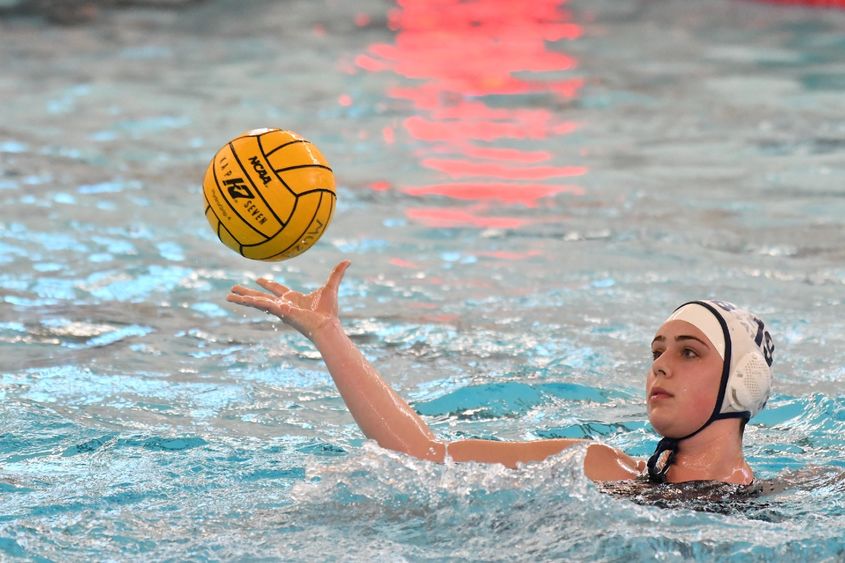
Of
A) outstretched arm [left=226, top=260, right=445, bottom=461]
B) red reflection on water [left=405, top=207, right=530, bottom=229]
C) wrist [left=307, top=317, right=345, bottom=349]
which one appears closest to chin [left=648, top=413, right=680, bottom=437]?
outstretched arm [left=226, top=260, right=445, bottom=461]

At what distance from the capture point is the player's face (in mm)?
3225

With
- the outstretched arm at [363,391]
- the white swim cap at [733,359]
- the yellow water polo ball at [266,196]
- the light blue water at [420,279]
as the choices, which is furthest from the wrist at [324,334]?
the white swim cap at [733,359]

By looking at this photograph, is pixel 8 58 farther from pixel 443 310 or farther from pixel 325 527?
pixel 325 527

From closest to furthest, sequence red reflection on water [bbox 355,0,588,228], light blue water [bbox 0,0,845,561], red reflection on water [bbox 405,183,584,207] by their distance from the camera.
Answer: light blue water [bbox 0,0,845,561], red reflection on water [bbox 405,183,584,207], red reflection on water [bbox 355,0,588,228]

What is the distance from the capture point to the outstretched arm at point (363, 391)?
3.28m

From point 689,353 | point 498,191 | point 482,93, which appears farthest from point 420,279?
point 482,93

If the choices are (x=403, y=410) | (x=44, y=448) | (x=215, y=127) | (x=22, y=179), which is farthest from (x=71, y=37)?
(x=403, y=410)

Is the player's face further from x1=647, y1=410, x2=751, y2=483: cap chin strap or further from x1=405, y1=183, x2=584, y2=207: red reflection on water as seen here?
x1=405, y1=183, x2=584, y2=207: red reflection on water

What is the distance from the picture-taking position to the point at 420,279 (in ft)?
20.7

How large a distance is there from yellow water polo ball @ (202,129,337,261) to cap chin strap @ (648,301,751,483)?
1186 millimetres

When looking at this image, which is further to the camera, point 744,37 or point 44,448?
point 744,37

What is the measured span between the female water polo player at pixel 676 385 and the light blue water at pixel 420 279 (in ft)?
0.31

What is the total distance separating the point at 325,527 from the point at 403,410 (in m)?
0.39

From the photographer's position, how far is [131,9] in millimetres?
15164
